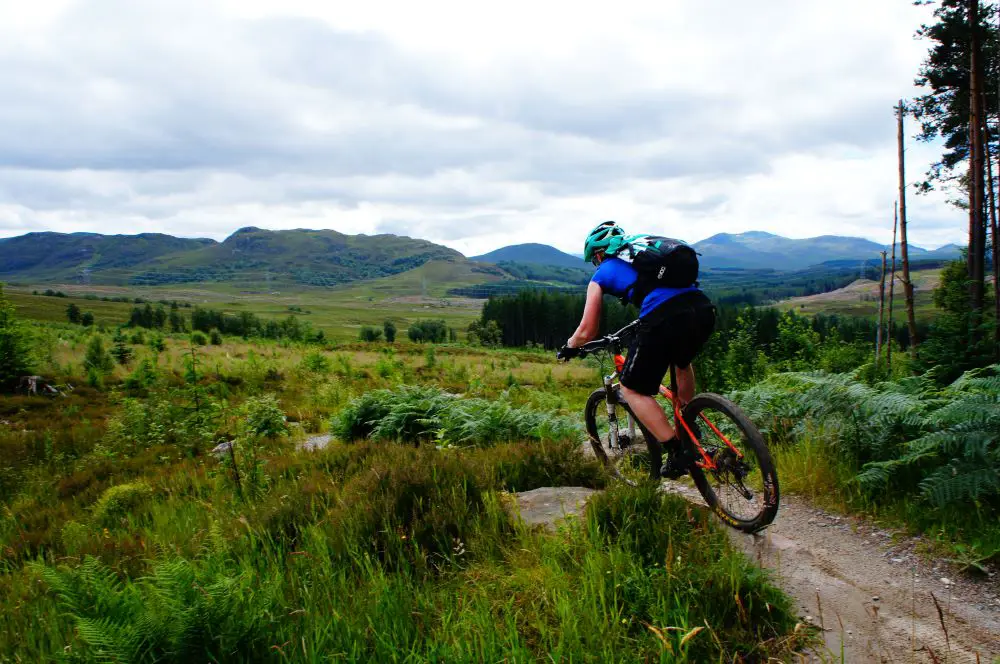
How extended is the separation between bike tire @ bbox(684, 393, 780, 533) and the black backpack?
Result: 1.06m

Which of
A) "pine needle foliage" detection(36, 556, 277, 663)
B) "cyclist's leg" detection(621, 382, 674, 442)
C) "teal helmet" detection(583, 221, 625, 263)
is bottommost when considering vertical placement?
"pine needle foliage" detection(36, 556, 277, 663)

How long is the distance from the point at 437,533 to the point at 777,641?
2200 mm

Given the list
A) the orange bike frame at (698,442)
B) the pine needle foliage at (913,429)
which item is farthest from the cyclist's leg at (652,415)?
the pine needle foliage at (913,429)

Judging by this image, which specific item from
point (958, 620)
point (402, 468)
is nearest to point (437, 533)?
point (402, 468)

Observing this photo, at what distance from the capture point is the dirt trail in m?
2.81

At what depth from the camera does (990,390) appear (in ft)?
14.8

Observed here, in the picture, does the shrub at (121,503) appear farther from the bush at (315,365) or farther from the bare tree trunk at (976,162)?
the bare tree trunk at (976,162)

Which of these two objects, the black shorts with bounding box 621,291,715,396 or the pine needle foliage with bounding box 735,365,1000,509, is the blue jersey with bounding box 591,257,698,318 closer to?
the black shorts with bounding box 621,291,715,396

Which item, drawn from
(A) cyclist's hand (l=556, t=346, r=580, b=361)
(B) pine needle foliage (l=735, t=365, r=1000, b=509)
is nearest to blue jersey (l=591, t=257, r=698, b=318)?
(A) cyclist's hand (l=556, t=346, r=580, b=361)

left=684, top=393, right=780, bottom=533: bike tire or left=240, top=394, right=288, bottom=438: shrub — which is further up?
left=684, top=393, right=780, bottom=533: bike tire

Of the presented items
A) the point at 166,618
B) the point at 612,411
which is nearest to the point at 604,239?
the point at 612,411

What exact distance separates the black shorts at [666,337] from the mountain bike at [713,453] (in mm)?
210

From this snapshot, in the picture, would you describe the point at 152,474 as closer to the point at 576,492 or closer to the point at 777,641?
the point at 576,492

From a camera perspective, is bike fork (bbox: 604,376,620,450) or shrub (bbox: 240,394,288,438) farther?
shrub (bbox: 240,394,288,438)
